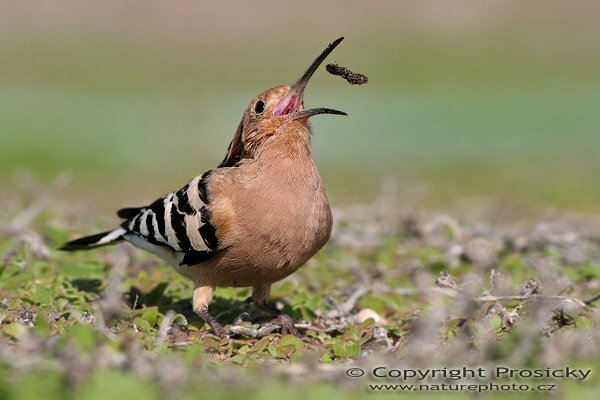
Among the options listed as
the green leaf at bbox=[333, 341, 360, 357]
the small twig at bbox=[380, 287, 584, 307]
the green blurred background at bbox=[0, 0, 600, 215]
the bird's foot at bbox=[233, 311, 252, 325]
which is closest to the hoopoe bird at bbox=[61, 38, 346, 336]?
the bird's foot at bbox=[233, 311, 252, 325]

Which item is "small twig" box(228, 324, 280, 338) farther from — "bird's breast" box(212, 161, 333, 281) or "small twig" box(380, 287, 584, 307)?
"small twig" box(380, 287, 584, 307)

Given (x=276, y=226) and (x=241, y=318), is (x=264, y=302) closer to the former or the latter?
(x=241, y=318)

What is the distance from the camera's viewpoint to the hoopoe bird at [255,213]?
440 centimetres

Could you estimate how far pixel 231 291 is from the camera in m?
5.54

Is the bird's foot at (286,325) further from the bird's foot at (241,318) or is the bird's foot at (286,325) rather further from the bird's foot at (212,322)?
the bird's foot at (212,322)

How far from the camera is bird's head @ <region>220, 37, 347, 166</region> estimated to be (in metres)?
4.74

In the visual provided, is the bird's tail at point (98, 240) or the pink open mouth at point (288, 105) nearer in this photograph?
the pink open mouth at point (288, 105)

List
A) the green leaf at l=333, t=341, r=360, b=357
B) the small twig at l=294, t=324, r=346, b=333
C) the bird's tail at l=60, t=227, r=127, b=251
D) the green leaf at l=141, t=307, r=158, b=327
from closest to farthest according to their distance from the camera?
the green leaf at l=333, t=341, r=360, b=357 → the green leaf at l=141, t=307, r=158, b=327 → the small twig at l=294, t=324, r=346, b=333 → the bird's tail at l=60, t=227, r=127, b=251

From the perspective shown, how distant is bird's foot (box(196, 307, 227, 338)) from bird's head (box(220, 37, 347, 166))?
82 cm

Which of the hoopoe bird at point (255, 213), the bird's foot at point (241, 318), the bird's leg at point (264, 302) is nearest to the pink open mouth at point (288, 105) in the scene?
the hoopoe bird at point (255, 213)

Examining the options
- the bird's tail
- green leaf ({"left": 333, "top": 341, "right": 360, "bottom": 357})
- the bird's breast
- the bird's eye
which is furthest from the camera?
the bird's tail

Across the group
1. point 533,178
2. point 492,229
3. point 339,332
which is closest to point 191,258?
point 339,332

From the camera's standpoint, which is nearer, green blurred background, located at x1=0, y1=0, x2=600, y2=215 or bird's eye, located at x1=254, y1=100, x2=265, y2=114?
bird's eye, located at x1=254, y1=100, x2=265, y2=114

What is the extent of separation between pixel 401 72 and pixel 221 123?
902 centimetres
